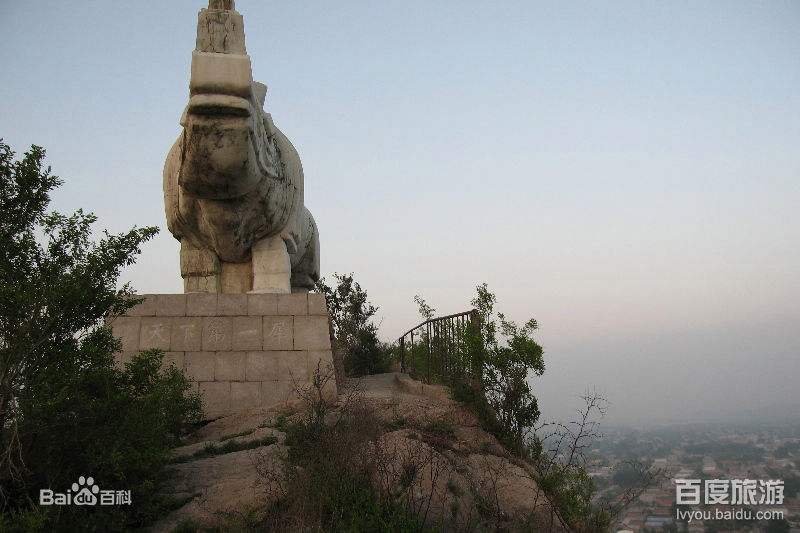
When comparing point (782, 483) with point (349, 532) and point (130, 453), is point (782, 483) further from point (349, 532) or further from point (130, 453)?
point (130, 453)

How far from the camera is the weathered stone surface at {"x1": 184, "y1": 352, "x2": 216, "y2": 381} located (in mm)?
6328

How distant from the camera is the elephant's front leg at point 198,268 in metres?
6.91

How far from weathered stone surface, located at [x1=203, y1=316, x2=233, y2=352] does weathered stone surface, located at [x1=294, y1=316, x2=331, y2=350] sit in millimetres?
748

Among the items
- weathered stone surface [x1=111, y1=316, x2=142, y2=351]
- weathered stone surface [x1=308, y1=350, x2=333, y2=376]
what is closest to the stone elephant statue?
weathered stone surface [x1=111, y1=316, x2=142, y2=351]

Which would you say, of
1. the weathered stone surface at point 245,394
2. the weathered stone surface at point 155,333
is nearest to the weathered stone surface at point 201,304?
the weathered stone surface at point 155,333

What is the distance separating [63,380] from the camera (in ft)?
11.0

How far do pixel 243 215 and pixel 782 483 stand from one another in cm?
562

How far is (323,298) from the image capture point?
271 inches

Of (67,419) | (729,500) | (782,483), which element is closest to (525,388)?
(729,500)

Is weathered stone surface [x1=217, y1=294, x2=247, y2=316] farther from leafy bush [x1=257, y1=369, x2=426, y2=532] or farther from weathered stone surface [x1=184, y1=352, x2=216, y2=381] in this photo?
leafy bush [x1=257, y1=369, x2=426, y2=532]

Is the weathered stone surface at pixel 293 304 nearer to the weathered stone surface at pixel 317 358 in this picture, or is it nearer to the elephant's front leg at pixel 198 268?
the weathered stone surface at pixel 317 358

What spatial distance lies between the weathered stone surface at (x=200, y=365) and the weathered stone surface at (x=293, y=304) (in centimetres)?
91

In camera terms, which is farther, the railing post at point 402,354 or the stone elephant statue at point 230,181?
the railing post at point 402,354
